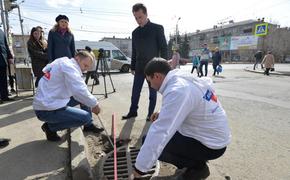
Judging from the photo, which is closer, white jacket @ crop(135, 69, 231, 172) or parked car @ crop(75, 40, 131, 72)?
white jacket @ crop(135, 69, 231, 172)

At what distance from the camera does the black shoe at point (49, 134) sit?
312 cm

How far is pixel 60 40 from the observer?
4.83 m

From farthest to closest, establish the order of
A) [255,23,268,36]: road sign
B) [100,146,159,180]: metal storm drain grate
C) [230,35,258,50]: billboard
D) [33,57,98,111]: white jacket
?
[230,35,258,50]: billboard → [255,23,268,36]: road sign → [33,57,98,111]: white jacket → [100,146,159,180]: metal storm drain grate

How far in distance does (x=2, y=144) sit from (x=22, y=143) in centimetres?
22

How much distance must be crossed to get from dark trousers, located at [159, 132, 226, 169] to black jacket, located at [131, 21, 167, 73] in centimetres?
223

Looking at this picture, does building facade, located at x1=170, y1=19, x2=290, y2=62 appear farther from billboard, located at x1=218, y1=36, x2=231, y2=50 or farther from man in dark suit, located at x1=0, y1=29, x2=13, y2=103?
man in dark suit, located at x1=0, y1=29, x2=13, y2=103

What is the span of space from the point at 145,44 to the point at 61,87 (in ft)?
6.13

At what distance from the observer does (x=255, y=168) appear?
8.79ft

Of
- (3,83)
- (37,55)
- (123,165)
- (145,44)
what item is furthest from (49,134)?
(3,83)

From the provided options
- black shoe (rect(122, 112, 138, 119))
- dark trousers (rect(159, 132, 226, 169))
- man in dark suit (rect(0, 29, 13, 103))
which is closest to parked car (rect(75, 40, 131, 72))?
man in dark suit (rect(0, 29, 13, 103))

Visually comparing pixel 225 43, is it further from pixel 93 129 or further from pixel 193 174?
pixel 193 174

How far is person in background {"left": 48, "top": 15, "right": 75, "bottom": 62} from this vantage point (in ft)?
15.3

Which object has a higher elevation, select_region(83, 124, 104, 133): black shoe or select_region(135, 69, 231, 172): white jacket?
select_region(135, 69, 231, 172): white jacket

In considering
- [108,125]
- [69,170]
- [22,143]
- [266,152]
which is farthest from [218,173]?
[22,143]
